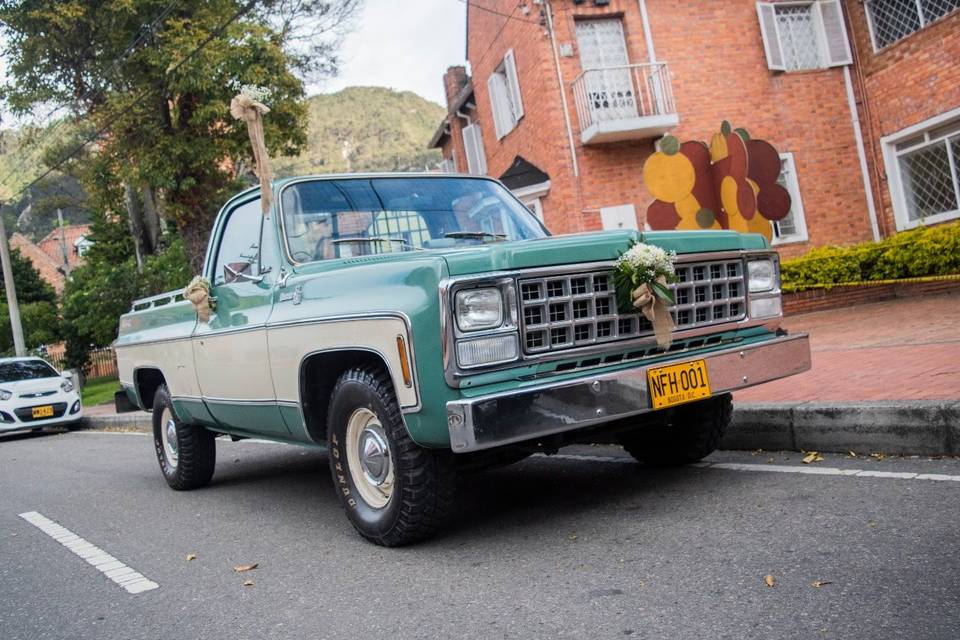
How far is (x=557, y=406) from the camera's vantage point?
3.76m

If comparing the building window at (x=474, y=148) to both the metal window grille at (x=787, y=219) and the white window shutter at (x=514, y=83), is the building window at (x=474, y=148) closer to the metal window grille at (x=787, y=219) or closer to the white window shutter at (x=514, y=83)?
the white window shutter at (x=514, y=83)

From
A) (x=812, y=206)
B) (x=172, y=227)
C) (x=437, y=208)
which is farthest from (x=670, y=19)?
(x=172, y=227)

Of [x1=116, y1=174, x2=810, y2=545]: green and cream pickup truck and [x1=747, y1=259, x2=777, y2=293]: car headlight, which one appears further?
[x1=747, y1=259, x2=777, y2=293]: car headlight

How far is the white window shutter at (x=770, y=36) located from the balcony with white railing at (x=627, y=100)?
224 centimetres

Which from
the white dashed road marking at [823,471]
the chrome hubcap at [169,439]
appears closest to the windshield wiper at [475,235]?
the white dashed road marking at [823,471]

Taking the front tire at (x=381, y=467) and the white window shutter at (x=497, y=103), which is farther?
the white window shutter at (x=497, y=103)

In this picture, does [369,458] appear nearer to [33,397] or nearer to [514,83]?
[33,397]

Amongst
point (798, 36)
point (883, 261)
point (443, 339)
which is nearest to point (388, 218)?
point (443, 339)

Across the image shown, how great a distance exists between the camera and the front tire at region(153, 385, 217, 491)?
6.79m

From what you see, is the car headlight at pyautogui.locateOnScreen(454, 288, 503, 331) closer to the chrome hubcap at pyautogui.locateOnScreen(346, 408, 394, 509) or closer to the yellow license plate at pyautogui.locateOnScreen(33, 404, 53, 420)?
the chrome hubcap at pyautogui.locateOnScreen(346, 408, 394, 509)

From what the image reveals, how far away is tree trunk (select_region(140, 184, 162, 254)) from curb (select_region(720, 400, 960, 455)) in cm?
2362

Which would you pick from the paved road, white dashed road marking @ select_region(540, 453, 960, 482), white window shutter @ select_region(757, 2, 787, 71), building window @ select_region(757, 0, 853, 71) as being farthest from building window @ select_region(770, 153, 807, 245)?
white dashed road marking @ select_region(540, 453, 960, 482)

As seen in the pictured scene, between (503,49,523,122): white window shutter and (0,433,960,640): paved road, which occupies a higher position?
(503,49,523,122): white window shutter

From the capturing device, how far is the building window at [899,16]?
1490cm
